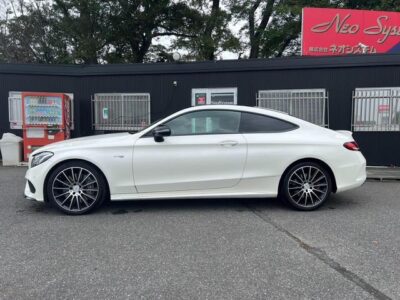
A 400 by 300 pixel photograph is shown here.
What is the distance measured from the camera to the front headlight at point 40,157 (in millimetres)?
4984

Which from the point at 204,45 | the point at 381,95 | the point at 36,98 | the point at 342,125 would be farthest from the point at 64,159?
the point at 204,45

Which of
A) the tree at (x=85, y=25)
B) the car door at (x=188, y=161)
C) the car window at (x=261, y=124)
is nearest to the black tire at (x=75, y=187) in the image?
the car door at (x=188, y=161)

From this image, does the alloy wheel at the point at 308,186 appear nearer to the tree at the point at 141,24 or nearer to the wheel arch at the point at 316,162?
the wheel arch at the point at 316,162

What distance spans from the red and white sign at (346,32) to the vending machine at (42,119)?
7613 millimetres

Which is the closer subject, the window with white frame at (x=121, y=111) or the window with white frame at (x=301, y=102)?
the window with white frame at (x=301, y=102)

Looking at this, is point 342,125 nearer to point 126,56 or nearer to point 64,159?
point 64,159

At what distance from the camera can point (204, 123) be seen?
5305mm

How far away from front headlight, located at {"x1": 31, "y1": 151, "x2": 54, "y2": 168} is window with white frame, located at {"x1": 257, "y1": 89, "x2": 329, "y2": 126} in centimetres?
650

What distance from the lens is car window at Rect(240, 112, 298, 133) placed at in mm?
5336

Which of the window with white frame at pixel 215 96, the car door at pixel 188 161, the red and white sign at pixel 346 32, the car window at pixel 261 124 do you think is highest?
the red and white sign at pixel 346 32

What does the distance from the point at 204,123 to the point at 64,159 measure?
6.76 ft

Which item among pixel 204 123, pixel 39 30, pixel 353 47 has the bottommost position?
pixel 204 123

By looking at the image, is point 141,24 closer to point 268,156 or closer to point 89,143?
point 89,143

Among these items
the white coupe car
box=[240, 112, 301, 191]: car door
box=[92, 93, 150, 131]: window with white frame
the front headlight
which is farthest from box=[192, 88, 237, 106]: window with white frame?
the front headlight
